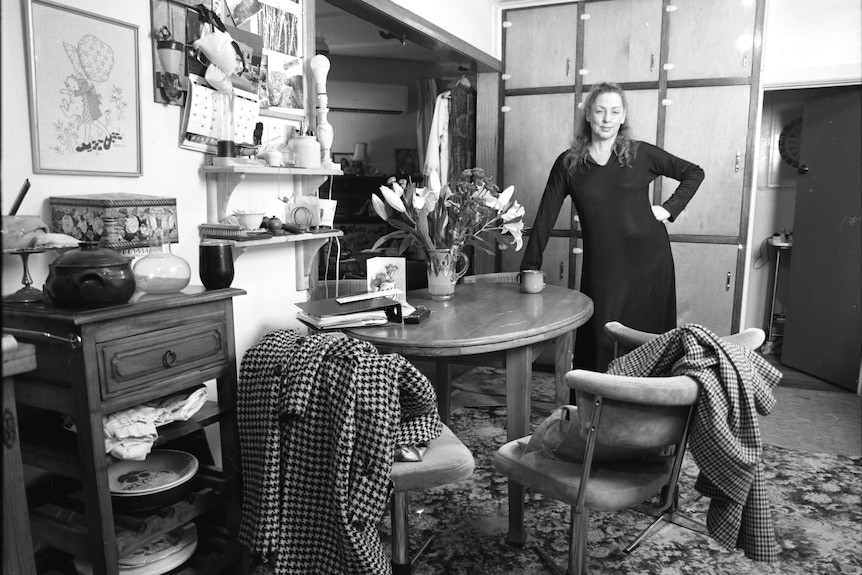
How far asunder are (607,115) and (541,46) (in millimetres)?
1612

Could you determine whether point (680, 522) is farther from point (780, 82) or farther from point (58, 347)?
point (780, 82)

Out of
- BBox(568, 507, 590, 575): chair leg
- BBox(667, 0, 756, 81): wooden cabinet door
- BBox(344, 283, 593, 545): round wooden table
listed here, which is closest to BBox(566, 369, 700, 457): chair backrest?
BBox(568, 507, 590, 575): chair leg

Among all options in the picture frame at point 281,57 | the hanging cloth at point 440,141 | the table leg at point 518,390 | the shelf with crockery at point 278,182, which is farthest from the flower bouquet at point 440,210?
the hanging cloth at point 440,141

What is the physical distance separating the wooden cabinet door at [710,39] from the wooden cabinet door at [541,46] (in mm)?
632

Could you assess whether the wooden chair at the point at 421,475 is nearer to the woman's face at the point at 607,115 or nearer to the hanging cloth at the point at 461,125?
the woman's face at the point at 607,115

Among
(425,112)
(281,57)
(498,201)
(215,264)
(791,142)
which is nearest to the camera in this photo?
(215,264)

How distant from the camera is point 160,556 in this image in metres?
1.76

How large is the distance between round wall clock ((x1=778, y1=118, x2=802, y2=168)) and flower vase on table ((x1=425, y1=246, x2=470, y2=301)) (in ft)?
12.4

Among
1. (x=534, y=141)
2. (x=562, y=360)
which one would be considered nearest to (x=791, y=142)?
(x=534, y=141)

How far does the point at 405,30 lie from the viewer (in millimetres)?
3506

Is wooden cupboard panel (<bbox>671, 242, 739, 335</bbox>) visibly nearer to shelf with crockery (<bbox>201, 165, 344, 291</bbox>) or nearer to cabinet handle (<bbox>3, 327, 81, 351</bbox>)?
shelf with crockery (<bbox>201, 165, 344, 291</bbox>)

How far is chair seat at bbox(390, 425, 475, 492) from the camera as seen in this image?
67.5 inches

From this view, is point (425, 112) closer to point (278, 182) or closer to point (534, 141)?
point (534, 141)

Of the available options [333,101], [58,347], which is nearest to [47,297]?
[58,347]
